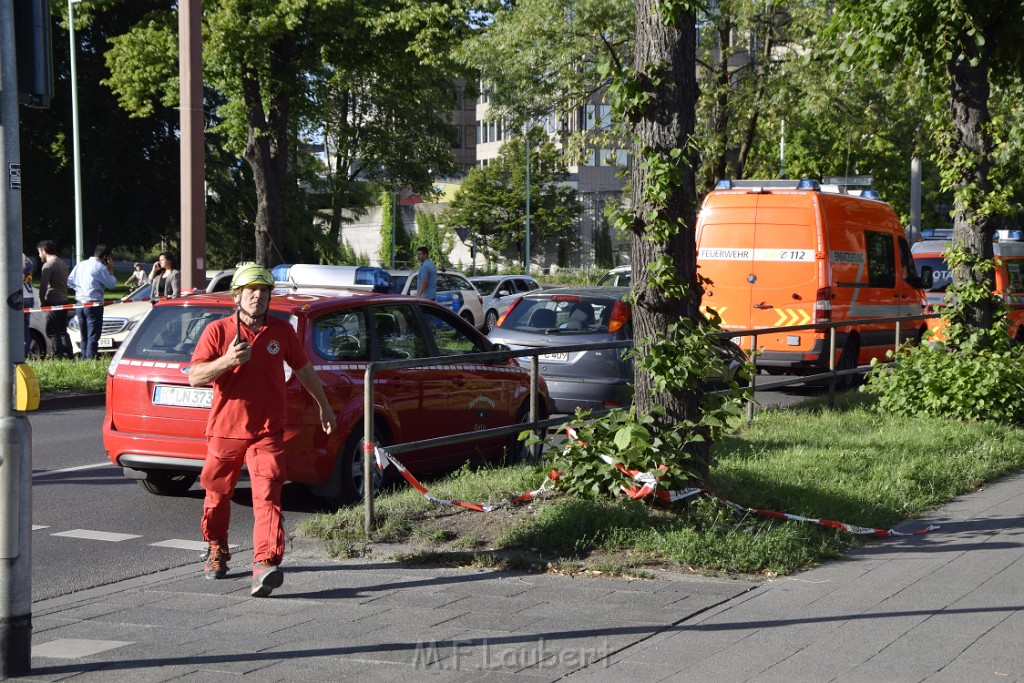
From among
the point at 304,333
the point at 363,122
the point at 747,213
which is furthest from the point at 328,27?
the point at 363,122

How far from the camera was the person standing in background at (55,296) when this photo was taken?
19.3 m

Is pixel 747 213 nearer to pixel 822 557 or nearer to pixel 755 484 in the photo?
pixel 755 484

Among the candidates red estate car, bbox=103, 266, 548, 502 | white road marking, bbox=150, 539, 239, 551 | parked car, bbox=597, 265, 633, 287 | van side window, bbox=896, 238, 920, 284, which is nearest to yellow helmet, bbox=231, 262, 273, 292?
red estate car, bbox=103, 266, 548, 502

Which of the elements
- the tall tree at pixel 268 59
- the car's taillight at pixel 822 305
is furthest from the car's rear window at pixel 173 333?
the tall tree at pixel 268 59

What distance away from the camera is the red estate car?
8.30 meters

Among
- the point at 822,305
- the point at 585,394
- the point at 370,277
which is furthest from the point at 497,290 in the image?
the point at 370,277

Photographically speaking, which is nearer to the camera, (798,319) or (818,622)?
(818,622)

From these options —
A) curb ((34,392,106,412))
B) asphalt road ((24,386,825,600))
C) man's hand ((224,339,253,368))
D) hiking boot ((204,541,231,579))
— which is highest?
man's hand ((224,339,253,368))

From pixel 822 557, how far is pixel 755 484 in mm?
1363

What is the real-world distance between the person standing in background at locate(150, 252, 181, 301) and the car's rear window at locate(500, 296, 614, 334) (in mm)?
8721

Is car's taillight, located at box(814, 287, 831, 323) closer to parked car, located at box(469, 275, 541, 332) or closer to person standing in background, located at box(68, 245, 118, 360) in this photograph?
person standing in background, located at box(68, 245, 118, 360)

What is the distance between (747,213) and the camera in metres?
17.0

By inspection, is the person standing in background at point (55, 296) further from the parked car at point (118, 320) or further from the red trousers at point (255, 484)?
the red trousers at point (255, 484)

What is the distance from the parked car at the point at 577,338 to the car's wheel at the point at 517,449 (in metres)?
1.44
